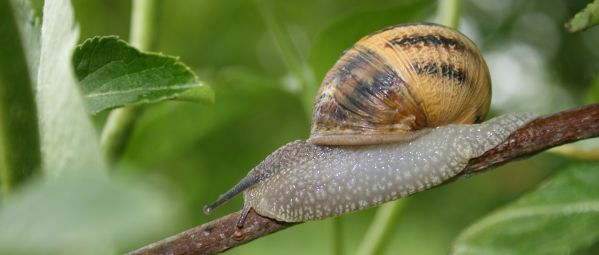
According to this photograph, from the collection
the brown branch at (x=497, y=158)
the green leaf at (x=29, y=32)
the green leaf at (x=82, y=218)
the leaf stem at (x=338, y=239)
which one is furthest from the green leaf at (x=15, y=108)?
the leaf stem at (x=338, y=239)

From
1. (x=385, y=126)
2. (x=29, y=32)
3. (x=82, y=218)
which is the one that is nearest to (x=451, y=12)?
(x=385, y=126)

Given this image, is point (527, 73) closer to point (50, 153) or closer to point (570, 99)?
point (570, 99)

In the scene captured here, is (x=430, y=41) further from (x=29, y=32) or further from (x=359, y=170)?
(x=29, y=32)

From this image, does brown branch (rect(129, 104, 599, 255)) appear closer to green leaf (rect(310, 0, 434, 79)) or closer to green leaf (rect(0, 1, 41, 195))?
green leaf (rect(0, 1, 41, 195))

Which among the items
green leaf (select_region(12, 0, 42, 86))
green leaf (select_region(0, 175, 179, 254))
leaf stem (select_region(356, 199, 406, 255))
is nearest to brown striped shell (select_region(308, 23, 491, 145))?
leaf stem (select_region(356, 199, 406, 255))

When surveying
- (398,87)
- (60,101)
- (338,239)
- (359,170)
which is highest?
(60,101)

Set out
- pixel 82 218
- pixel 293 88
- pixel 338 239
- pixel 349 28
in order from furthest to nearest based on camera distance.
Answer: pixel 293 88 < pixel 349 28 < pixel 338 239 < pixel 82 218
